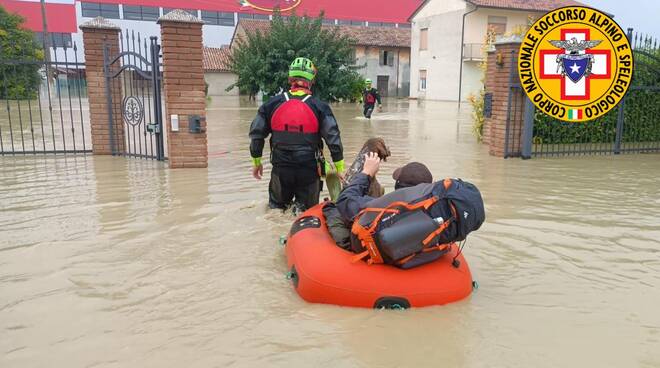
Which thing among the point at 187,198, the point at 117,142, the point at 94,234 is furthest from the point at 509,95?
the point at 94,234

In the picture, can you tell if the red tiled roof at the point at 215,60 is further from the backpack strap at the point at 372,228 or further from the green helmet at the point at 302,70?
the backpack strap at the point at 372,228

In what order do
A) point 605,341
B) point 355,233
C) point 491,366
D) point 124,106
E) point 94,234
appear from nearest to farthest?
1. point 491,366
2. point 605,341
3. point 355,233
4. point 94,234
5. point 124,106

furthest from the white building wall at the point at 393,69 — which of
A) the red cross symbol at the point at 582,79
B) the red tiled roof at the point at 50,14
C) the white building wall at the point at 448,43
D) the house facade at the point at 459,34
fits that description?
the red cross symbol at the point at 582,79

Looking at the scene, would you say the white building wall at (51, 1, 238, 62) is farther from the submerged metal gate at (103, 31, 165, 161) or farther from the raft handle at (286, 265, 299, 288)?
the raft handle at (286, 265, 299, 288)

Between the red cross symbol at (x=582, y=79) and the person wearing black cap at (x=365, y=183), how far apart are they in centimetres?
788

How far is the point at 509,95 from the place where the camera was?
1072cm

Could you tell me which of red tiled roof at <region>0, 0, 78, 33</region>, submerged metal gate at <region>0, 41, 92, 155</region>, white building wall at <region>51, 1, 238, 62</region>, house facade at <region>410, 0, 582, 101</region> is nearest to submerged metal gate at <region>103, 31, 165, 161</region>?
submerged metal gate at <region>0, 41, 92, 155</region>

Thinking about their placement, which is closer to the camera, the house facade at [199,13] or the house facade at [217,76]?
the house facade at [217,76]

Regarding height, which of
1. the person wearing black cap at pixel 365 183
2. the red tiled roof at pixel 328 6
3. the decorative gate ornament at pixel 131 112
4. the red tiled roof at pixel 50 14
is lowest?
the person wearing black cap at pixel 365 183

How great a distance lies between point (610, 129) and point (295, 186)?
32.9ft

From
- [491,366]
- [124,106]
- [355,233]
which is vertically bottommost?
[491,366]

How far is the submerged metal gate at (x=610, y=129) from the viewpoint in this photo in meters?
11.0

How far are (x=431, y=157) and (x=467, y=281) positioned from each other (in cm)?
723

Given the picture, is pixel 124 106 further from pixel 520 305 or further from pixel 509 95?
pixel 520 305
